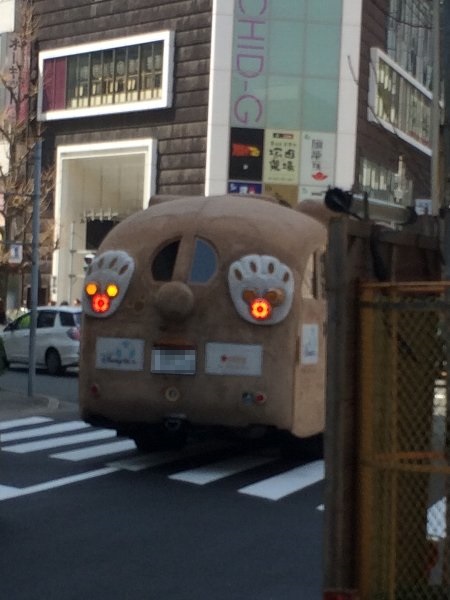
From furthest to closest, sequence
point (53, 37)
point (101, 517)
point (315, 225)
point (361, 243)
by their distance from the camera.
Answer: point (53, 37), point (315, 225), point (101, 517), point (361, 243)

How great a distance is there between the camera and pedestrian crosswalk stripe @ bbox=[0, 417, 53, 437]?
54.5ft

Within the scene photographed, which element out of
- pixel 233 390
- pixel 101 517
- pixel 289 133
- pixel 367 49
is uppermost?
pixel 367 49

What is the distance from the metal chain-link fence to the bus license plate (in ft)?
21.6

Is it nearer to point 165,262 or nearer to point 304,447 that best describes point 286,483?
point 304,447

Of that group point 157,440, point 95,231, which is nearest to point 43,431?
point 157,440

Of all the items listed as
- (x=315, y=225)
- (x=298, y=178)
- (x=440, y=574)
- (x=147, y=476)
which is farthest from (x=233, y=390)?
(x=298, y=178)

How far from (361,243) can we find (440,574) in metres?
1.57

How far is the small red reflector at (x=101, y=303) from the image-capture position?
489 inches

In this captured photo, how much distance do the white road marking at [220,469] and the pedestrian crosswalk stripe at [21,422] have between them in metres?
4.22

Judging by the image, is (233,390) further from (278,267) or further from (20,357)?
(20,357)

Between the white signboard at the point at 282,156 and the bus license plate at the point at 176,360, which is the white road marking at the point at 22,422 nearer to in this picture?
the bus license plate at the point at 176,360

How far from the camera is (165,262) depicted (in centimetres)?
1232

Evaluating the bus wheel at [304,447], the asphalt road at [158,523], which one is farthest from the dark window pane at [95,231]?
the bus wheel at [304,447]

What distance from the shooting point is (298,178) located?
4194 centimetres
